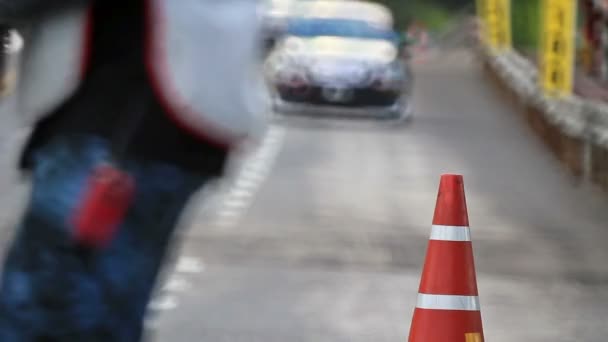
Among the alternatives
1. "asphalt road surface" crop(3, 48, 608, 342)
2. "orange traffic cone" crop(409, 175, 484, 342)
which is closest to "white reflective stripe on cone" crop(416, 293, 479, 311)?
"orange traffic cone" crop(409, 175, 484, 342)

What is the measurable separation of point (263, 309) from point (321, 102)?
1846cm

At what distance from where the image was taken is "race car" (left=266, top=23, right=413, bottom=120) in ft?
88.1

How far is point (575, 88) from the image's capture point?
906 inches

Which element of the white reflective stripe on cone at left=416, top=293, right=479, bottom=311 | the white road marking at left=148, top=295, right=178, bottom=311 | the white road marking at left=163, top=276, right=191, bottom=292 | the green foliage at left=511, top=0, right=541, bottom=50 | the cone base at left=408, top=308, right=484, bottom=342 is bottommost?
the green foliage at left=511, top=0, right=541, bottom=50

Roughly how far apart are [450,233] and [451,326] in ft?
0.98

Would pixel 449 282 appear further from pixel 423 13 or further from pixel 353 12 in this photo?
pixel 423 13

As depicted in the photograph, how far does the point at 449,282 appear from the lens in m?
5.26

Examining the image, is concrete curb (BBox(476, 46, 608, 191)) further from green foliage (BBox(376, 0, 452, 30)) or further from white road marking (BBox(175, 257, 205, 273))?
green foliage (BBox(376, 0, 452, 30))

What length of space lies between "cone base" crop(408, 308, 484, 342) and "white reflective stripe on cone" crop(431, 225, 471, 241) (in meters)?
0.23

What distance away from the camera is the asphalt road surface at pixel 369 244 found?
845 cm

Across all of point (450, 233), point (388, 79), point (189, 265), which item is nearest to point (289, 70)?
point (388, 79)

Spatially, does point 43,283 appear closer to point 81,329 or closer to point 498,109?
point 81,329

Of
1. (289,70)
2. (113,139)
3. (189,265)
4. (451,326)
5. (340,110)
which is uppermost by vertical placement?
(113,139)

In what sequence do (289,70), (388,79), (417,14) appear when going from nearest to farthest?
(388,79)
(289,70)
(417,14)
